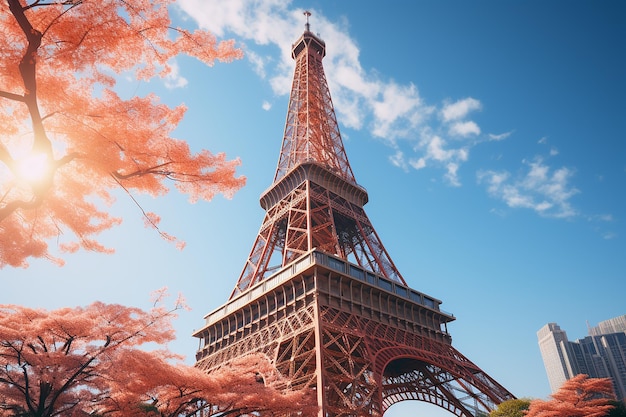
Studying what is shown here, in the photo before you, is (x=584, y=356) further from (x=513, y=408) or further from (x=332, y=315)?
(x=332, y=315)

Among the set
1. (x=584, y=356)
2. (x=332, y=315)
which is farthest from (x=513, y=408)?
(x=584, y=356)

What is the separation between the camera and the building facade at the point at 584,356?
347 ft

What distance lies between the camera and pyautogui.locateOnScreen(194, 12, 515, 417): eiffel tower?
24797 mm

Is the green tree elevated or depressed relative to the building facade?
depressed

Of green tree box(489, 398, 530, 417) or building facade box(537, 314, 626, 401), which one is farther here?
building facade box(537, 314, 626, 401)

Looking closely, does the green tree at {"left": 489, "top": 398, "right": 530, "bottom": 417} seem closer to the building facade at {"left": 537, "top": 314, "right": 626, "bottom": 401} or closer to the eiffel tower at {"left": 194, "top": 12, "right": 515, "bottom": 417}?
the eiffel tower at {"left": 194, "top": 12, "right": 515, "bottom": 417}

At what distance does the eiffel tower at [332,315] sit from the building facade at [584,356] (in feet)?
270

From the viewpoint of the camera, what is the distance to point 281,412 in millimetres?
17719

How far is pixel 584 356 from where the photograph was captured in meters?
116

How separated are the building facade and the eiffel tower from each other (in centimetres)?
8228

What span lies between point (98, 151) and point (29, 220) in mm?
4023

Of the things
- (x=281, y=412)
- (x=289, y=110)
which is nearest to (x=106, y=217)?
(x=281, y=412)

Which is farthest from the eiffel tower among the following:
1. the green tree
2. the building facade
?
the building facade

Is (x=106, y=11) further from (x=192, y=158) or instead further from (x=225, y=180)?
(x=225, y=180)
